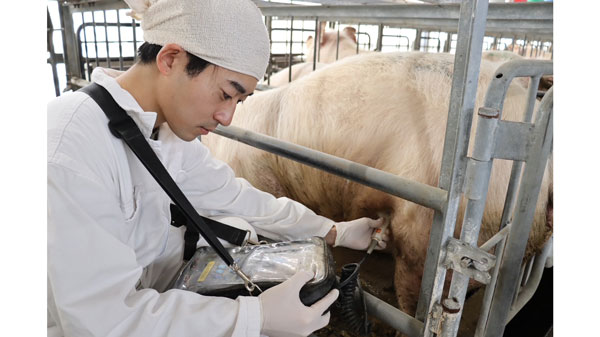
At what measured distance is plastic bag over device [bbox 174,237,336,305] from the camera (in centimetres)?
115

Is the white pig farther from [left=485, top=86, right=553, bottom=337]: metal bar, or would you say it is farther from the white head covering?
the white head covering

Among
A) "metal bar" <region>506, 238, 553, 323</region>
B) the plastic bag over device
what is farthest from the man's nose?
"metal bar" <region>506, 238, 553, 323</region>

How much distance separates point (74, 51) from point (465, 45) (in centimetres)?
331

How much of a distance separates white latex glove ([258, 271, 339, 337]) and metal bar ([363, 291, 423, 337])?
0.96 ft

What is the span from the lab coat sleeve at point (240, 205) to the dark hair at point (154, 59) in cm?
56

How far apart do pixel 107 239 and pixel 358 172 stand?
2.31 feet

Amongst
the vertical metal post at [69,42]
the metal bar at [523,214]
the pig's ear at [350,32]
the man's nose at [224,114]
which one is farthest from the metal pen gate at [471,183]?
the pig's ear at [350,32]

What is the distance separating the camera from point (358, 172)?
1.26 m

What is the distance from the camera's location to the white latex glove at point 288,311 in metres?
1.04

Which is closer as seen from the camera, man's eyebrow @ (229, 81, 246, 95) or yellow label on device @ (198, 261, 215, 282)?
man's eyebrow @ (229, 81, 246, 95)

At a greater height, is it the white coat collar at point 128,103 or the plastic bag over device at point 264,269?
the white coat collar at point 128,103

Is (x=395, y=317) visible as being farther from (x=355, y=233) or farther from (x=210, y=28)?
(x=210, y=28)

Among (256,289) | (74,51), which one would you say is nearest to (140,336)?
(256,289)

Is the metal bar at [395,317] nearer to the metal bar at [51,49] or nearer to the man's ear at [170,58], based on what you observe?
the man's ear at [170,58]
